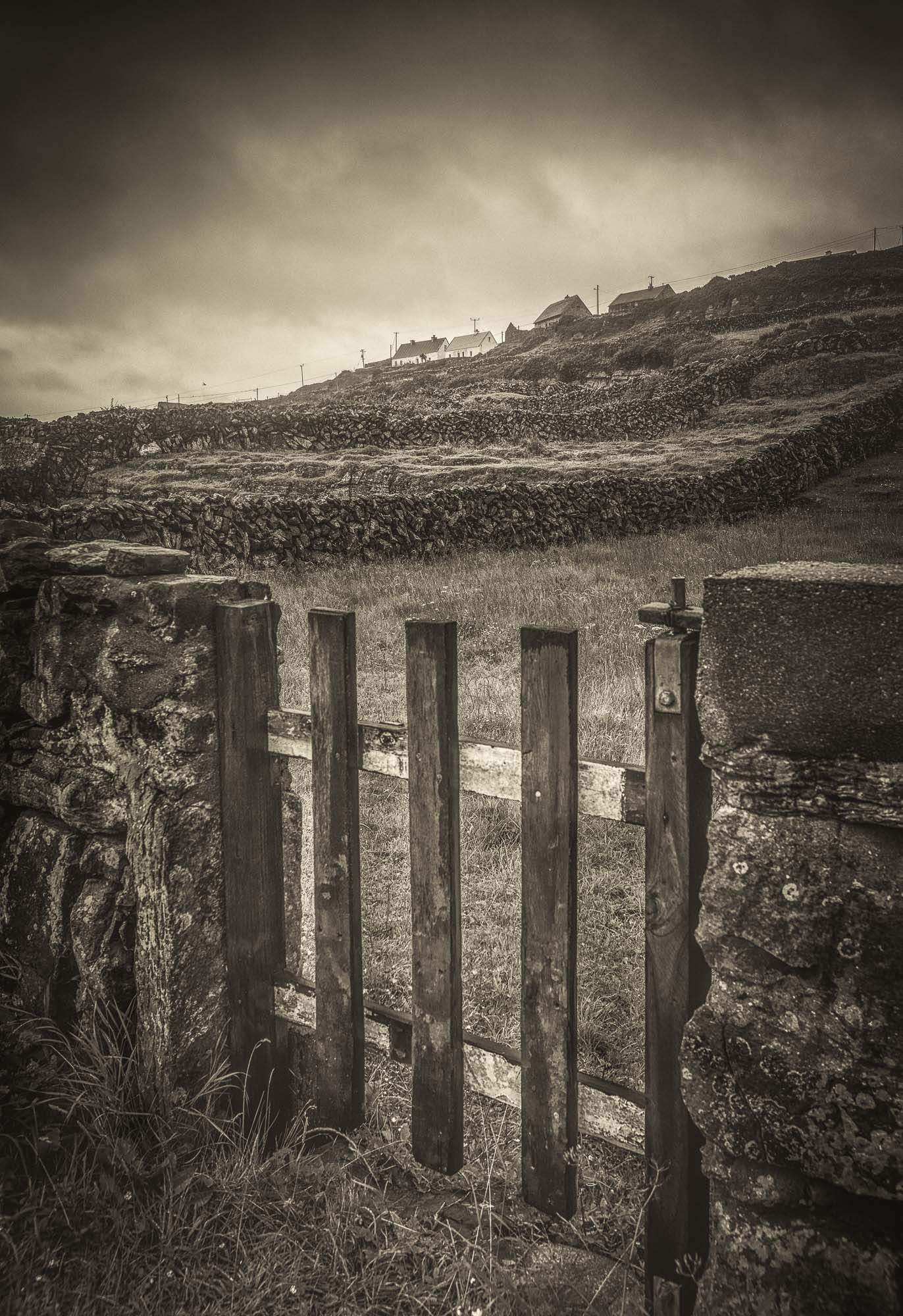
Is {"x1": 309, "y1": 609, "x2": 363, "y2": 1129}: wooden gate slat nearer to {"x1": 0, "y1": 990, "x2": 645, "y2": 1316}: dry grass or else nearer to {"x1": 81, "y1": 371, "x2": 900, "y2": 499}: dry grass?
{"x1": 0, "y1": 990, "x2": 645, "y2": 1316}: dry grass

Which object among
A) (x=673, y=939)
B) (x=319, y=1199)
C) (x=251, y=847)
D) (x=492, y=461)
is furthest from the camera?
(x=492, y=461)

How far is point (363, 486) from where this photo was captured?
1847cm

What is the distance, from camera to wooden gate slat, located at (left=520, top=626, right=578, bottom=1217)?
1.60m

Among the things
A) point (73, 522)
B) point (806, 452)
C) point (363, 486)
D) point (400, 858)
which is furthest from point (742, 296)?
point (400, 858)

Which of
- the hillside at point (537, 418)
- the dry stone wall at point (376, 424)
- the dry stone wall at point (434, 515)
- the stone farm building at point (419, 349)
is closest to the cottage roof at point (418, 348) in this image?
the stone farm building at point (419, 349)

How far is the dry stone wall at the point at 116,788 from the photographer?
2.05 m

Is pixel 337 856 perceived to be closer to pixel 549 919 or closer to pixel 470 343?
pixel 549 919

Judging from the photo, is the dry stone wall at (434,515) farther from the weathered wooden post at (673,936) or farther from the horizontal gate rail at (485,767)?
the weathered wooden post at (673,936)

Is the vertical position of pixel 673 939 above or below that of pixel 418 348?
below

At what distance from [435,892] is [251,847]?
2.08 ft

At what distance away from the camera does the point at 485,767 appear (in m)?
1.77

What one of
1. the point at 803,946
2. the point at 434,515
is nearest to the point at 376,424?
the point at 434,515

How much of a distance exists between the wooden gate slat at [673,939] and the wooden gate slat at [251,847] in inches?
44.0

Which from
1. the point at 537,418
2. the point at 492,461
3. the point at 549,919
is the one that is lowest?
the point at 549,919
